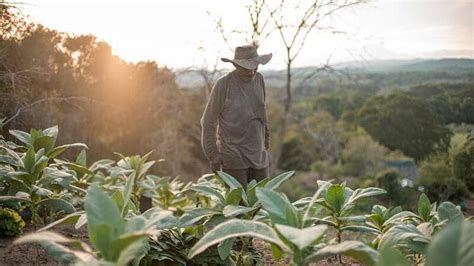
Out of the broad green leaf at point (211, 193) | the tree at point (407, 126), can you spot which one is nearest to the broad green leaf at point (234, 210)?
the broad green leaf at point (211, 193)

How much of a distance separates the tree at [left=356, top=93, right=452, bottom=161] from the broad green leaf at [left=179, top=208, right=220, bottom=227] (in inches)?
243

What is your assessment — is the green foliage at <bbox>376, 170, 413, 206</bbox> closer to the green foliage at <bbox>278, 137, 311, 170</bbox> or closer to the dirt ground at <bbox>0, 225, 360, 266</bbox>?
the dirt ground at <bbox>0, 225, 360, 266</bbox>

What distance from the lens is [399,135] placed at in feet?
39.2

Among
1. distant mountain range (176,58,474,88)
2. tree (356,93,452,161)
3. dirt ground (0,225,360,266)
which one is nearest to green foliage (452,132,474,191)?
tree (356,93,452,161)

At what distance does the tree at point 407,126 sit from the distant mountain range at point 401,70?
613mm

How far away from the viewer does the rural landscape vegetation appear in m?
1.74

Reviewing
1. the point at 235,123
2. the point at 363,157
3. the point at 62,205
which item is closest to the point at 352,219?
the point at 235,123

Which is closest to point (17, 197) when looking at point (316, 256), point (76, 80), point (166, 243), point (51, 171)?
point (51, 171)

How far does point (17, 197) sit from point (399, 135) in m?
10.4

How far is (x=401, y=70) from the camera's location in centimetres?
1072

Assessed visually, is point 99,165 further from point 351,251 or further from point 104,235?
point 351,251

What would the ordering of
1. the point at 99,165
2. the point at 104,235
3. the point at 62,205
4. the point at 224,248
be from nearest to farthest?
the point at 104,235, the point at 224,248, the point at 62,205, the point at 99,165

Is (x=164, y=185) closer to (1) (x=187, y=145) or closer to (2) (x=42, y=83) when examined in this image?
(2) (x=42, y=83)

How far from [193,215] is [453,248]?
1.72m
